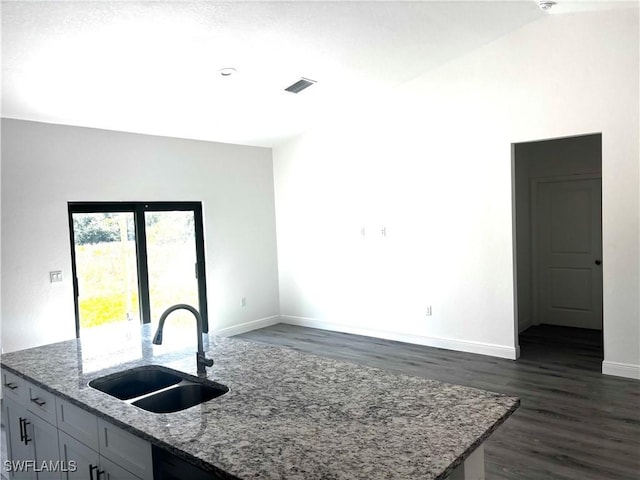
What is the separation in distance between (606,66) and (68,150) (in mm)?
5109

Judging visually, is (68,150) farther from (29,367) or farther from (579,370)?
(579,370)

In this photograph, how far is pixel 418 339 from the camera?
5719mm

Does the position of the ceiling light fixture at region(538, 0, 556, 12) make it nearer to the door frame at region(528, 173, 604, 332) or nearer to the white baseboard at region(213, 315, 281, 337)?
the door frame at region(528, 173, 604, 332)

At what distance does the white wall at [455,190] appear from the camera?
169 inches

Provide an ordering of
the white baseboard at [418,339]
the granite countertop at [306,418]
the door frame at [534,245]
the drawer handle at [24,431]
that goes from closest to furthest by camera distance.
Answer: the granite countertop at [306,418] < the drawer handle at [24,431] < the white baseboard at [418,339] < the door frame at [534,245]

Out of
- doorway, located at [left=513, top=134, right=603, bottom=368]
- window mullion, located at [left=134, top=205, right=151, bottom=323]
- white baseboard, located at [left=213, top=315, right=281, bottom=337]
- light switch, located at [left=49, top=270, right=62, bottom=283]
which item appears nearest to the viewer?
light switch, located at [left=49, top=270, right=62, bottom=283]

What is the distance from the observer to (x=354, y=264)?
6.30 m

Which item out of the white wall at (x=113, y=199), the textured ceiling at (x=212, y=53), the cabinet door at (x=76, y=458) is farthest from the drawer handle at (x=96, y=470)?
the white wall at (x=113, y=199)

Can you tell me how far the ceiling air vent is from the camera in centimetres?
490

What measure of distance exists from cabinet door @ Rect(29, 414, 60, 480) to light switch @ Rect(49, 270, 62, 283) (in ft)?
8.66

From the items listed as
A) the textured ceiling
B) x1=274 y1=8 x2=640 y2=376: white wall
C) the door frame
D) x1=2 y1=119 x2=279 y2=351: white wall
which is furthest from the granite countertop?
the door frame

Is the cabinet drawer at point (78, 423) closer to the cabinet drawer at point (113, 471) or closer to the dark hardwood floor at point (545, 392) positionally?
the cabinet drawer at point (113, 471)

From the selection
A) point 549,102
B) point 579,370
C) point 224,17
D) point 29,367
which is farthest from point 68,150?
point 579,370

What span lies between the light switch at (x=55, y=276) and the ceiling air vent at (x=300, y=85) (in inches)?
115
